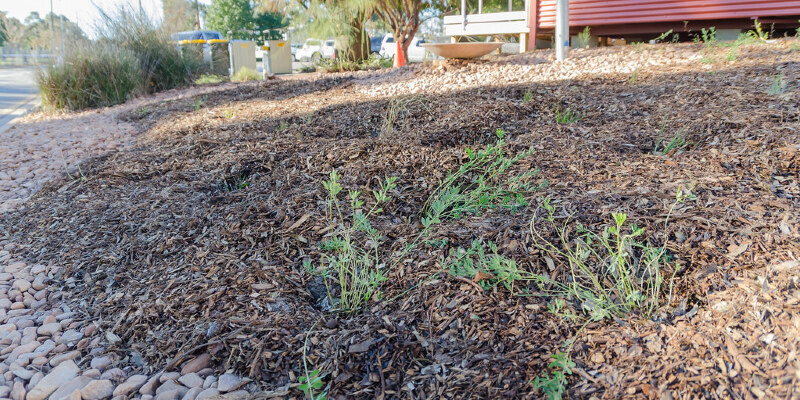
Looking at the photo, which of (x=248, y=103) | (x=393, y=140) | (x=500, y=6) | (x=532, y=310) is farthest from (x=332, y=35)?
(x=532, y=310)

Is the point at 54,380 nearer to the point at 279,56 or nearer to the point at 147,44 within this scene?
the point at 147,44

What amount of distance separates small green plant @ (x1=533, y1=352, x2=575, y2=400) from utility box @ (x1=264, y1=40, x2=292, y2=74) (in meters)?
15.2

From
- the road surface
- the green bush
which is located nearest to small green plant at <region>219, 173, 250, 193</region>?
the road surface

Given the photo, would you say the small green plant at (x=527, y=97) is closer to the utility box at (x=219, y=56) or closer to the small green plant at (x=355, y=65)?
the small green plant at (x=355, y=65)

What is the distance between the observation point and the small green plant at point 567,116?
4.01 m

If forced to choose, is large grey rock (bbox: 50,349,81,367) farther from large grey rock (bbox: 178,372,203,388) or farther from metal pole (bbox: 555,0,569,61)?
metal pole (bbox: 555,0,569,61)

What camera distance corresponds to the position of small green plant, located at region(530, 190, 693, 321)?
197 cm

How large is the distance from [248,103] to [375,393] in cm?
557

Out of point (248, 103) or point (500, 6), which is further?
point (500, 6)

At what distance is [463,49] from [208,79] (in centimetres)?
637

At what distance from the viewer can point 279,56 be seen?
15.9m

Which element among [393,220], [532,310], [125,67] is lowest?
[532,310]

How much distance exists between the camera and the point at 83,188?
373 cm

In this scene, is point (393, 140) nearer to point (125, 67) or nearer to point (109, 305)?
point (109, 305)
